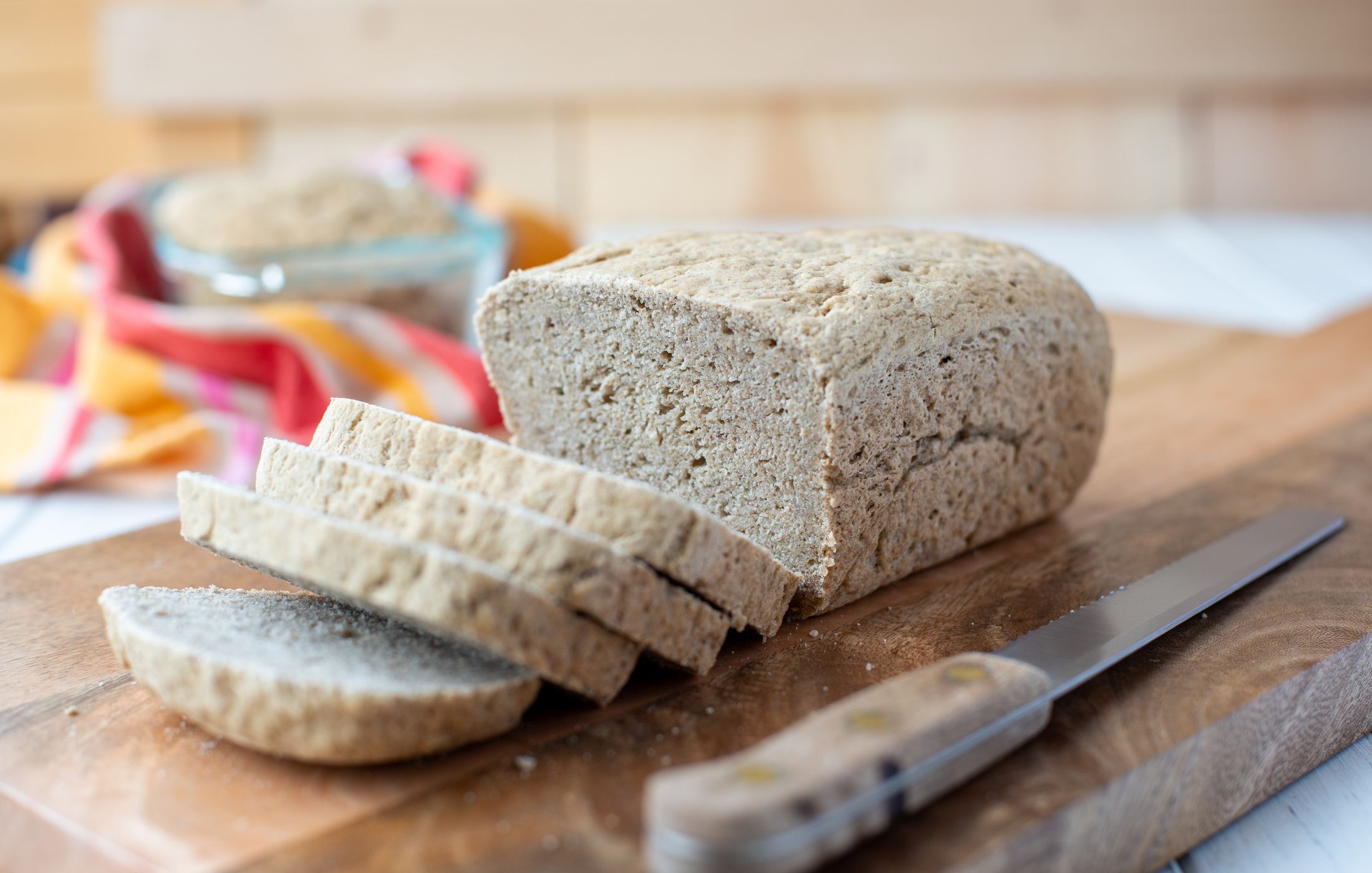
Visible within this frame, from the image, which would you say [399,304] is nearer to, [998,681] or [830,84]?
[998,681]

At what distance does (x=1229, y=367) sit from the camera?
398 cm

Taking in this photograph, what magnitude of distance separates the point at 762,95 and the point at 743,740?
5494 millimetres

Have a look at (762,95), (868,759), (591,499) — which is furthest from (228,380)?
(762,95)

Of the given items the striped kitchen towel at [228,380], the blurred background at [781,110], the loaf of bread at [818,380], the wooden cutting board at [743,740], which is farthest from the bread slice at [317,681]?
the blurred background at [781,110]

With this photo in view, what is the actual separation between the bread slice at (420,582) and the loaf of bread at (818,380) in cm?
52

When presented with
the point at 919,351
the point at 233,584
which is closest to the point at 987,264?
the point at 919,351

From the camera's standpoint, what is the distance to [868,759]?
5.09 feet

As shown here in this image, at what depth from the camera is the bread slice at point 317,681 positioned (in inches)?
70.2

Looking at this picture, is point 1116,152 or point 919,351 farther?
point 1116,152

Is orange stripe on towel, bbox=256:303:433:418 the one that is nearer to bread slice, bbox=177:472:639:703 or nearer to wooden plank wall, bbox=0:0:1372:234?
bread slice, bbox=177:472:639:703

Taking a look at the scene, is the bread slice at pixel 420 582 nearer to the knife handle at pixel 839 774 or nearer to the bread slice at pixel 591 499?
the bread slice at pixel 591 499

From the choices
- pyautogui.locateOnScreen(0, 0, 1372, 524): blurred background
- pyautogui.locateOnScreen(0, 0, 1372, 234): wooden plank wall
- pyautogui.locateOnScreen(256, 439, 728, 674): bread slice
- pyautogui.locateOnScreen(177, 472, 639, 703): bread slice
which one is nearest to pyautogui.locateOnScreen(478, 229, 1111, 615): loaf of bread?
pyautogui.locateOnScreen(256, 439, 728, 674): bread slice

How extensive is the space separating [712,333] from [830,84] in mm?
4955

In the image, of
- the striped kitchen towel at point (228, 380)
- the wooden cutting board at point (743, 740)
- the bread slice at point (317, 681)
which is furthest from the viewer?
the striped kitchen towel at point (228, 380)
